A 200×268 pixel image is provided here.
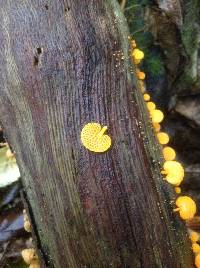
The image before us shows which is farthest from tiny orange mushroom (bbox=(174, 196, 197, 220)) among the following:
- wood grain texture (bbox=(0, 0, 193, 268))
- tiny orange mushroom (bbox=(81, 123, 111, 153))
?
tiny orange mushroom (bbox=(81, 123, 111, 153))

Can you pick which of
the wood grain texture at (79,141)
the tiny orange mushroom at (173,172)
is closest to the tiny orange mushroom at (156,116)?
the wood grain texture at (79,141)

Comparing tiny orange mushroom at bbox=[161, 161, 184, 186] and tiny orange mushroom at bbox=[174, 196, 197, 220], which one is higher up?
tiny orange mushroom at bbox=[161, 161, 184, 186]

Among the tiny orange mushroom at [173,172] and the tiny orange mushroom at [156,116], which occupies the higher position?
the tiny orange mushroom at [156,116]

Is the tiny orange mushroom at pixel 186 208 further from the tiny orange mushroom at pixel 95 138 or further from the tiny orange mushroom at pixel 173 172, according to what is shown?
the tiny orange mushroom at pixel 95 138

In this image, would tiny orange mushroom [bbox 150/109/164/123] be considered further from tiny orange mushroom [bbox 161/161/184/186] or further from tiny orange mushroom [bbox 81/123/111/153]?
tiny orange mushroom [bbox 81/123/111/153]

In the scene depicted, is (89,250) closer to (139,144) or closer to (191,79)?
(139,144)

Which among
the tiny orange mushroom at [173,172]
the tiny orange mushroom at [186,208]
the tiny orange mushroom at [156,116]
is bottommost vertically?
the tiny orange mushroom at [186,208]

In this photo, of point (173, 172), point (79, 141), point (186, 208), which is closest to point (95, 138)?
point (79, 141)

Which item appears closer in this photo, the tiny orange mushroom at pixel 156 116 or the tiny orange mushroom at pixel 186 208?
the tiny orange mushroom at pixel 186 208
